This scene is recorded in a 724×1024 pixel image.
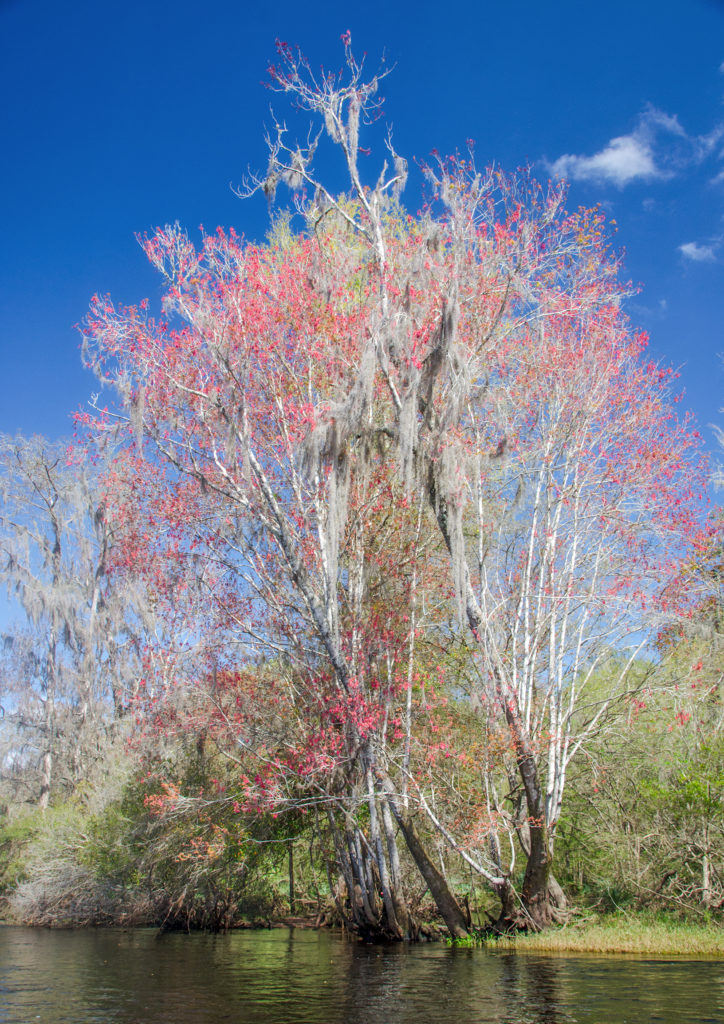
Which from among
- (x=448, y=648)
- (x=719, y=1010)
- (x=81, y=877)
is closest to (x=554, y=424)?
(x=448, y=648)

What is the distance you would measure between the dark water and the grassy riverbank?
0.58 metres

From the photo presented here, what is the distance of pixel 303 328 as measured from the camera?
12.9 meters

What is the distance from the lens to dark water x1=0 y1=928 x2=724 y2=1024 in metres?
5.90

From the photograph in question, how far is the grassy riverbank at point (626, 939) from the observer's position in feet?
32.3

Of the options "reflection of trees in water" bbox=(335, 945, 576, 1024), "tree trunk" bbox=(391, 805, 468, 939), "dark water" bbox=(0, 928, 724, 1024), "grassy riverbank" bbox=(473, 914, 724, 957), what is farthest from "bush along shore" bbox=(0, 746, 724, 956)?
"reflection of trees in water" bbox=(335, 945, 576, 1024)

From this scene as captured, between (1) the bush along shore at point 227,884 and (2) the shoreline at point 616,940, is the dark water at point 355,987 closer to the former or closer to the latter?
(2) the shoreline at point 616,940

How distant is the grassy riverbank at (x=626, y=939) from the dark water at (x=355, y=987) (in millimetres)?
584

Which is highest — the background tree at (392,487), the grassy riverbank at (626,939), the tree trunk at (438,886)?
the background tree at (392,487)

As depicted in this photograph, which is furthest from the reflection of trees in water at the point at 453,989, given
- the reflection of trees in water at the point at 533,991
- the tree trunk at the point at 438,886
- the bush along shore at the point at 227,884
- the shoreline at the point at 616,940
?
the bush along shore at the point at 227,884

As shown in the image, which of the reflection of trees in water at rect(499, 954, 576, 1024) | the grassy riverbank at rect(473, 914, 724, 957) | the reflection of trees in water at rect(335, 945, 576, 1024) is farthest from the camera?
the grassy riverbank at rect(473, 914, 724, 957)

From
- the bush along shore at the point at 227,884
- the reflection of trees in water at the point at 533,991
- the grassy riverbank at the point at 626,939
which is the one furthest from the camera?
the bush along shore at the point at 227,884

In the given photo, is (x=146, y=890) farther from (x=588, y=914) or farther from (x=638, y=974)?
(x=638, y=974)

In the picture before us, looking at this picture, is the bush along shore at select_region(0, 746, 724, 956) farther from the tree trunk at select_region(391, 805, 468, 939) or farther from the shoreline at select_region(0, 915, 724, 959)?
the tree trunk at select_region(391, 805, 468, 939)

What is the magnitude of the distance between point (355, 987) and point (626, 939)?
4719mm
